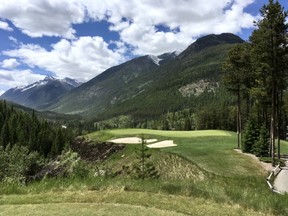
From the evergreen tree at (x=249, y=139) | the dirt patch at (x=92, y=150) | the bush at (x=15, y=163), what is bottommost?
the bush at (x=15, y=163)

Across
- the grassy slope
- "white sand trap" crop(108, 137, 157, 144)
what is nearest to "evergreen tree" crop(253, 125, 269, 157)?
"white sand trap" crop(108, 137, 157, 144)

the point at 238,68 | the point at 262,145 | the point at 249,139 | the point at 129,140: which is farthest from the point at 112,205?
the point at 129,140

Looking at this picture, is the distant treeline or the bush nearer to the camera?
the bush

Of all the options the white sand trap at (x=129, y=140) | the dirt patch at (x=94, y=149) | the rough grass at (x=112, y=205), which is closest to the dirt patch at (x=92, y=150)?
the dirt patch at (x=94, y=149)

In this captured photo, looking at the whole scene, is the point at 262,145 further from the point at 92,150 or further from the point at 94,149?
the point at 92,150

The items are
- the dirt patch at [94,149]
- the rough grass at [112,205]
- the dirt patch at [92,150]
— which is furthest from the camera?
the dirt patch at [94,149]

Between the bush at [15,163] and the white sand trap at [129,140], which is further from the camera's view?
the bush at [15,163]

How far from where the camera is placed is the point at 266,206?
1209 cm

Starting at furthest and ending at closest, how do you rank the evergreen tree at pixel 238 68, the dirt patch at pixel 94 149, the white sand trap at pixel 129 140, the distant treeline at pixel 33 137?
the distant treeline at pixel 33 137 < the white sand trap at pixel 129 140 < the dirt patch at pixel 94 149 < the evergreen tree at pixel 238 68

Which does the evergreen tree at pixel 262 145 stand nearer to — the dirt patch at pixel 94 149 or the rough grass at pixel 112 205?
the dirt patch at pixel 94 149

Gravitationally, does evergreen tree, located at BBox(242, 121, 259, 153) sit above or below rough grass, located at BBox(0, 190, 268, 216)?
above

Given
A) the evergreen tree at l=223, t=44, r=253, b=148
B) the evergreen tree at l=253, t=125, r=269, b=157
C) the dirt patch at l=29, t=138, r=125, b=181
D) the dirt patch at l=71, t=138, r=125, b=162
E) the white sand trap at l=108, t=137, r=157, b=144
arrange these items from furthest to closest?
the white sand trap at l=108, t=137, r=157, b=144
the dirt patch at l=71, t=138, r=125, b=162
the dirt patch at l=29, t=138, r=125, b=181
the evergreen tree at l=223, t=44, r=253, b=148
the evergreen tree at l=253, t=125, r=269, b=157

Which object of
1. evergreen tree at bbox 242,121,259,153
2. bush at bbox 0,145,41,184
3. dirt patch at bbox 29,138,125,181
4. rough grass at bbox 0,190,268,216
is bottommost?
bush at bbox 0,145,41,184

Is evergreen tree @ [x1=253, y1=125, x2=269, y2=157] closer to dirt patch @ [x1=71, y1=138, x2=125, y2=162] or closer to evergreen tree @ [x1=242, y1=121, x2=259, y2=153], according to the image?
evergreen tree @ [x1=242, y1=121, x2=259, y2=153]
